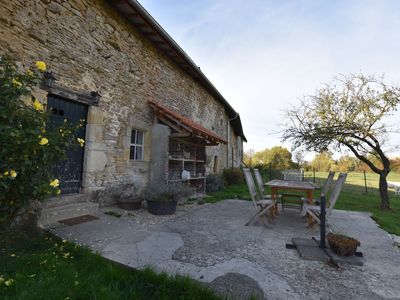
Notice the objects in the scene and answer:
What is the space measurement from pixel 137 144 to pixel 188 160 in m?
1.98

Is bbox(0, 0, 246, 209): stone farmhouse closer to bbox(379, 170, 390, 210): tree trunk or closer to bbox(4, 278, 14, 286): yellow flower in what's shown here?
bbox(4, 278, 14, 286): yellow flower

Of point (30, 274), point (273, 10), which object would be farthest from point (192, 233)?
point (273, 10)

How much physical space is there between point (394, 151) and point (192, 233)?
9.25 metres

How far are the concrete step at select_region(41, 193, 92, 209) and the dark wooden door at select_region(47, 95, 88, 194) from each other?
176 mm

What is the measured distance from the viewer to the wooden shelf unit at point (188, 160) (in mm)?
7128

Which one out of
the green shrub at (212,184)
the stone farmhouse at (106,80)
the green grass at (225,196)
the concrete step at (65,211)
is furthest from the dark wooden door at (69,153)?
the green shrub at (212,184)

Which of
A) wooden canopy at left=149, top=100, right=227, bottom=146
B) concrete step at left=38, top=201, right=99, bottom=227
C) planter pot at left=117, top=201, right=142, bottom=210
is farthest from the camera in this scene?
wooden canopy at left=149, top=100, right=227, bottom=146

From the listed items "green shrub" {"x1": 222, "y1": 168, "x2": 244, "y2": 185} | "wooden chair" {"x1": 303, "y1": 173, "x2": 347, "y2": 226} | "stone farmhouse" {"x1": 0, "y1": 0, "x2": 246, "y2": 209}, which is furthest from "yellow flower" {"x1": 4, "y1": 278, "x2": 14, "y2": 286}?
"green shrub" {"x1": 222, "y1": 168, "x2": 244, "y2": 185}

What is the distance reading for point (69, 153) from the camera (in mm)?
4293

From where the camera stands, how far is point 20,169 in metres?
2.03

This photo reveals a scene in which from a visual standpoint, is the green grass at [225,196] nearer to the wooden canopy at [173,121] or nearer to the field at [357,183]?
the wooden canopy at [173,121]

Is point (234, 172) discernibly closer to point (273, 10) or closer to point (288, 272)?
point (273, 10)

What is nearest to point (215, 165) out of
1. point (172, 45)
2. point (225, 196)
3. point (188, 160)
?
point (225, 196)

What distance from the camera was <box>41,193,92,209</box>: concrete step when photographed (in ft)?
12.2
